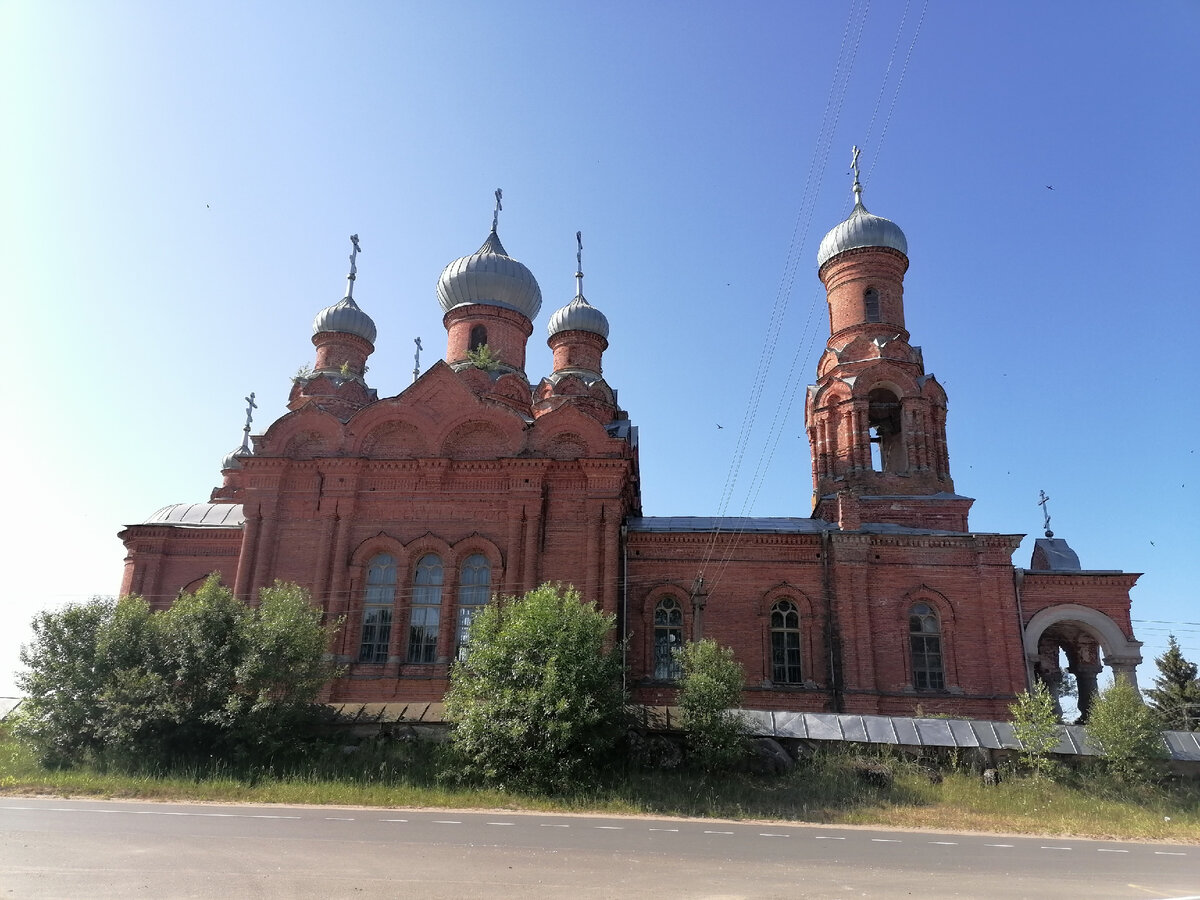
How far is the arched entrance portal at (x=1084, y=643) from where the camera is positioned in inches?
821

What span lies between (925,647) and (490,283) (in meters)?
17.1

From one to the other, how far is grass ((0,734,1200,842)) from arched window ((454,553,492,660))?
3.70 meters

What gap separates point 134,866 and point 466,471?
1328 centimetres

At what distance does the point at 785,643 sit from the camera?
2112cm

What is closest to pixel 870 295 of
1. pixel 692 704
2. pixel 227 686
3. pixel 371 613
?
pixel 692 704

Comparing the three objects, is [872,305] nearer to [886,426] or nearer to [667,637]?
[886,426]

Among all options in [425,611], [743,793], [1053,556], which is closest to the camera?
[743,793]

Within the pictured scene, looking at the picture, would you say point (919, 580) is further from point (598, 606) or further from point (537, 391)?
point (537, 391)

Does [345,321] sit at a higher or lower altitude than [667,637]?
higher

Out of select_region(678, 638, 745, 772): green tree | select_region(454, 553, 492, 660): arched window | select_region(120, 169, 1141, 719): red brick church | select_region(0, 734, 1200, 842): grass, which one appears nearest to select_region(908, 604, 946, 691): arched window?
select_region(120, 169, 1141, 719): red brick church

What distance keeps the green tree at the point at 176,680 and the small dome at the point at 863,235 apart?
62.9 ft

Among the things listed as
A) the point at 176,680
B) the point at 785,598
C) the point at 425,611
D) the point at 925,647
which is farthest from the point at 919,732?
the point at 176,680

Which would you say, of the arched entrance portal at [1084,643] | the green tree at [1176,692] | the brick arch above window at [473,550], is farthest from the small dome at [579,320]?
the green tree at [1176,692]

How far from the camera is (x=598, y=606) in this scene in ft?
65.1
